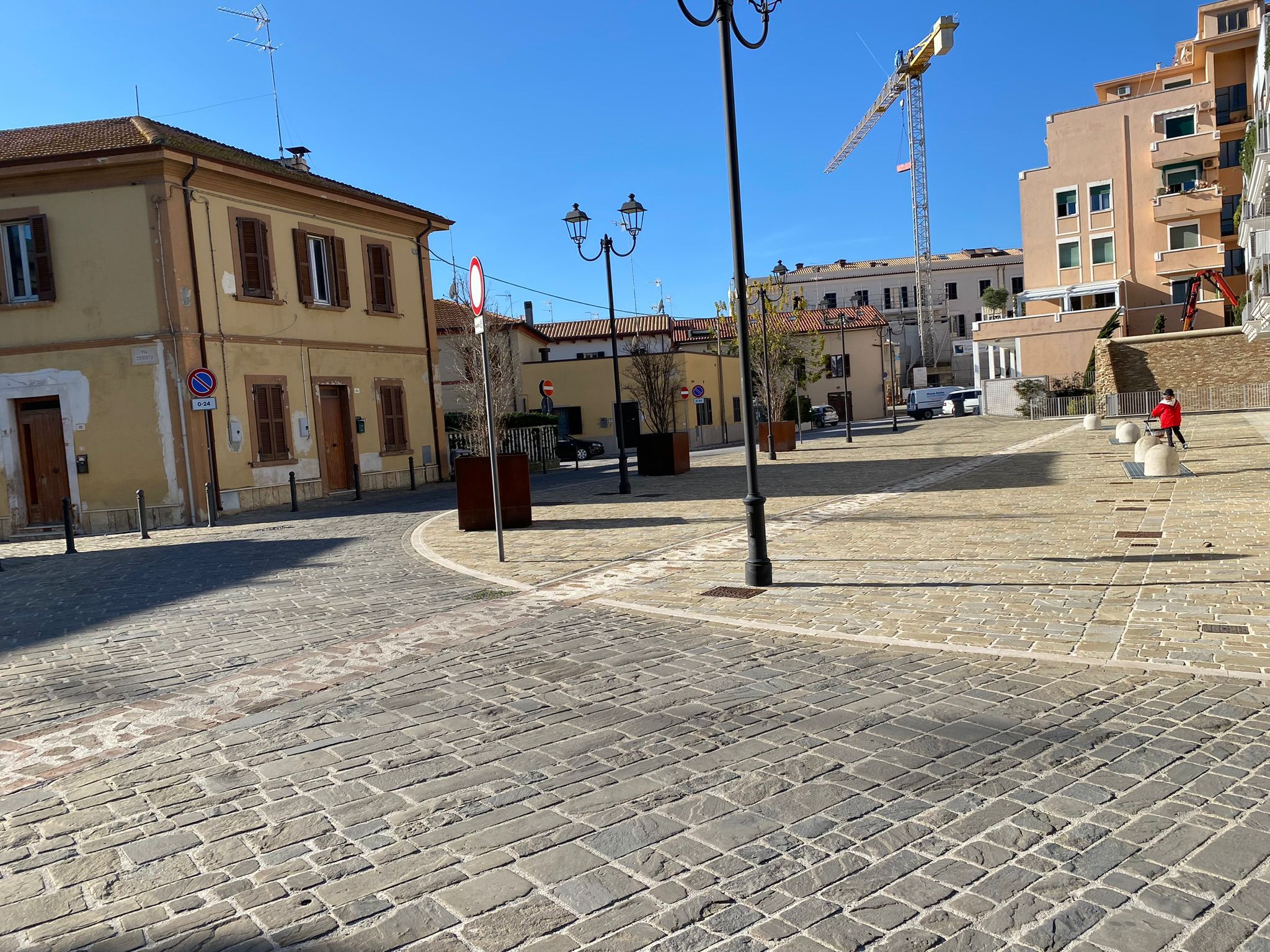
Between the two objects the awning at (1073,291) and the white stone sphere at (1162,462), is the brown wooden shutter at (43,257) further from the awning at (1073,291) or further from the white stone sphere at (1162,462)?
the awning at (1073,291)

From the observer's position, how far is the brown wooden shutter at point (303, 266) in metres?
22.1

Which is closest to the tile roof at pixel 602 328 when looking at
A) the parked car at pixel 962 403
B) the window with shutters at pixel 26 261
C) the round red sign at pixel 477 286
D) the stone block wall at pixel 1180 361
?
the parked car at pixel 962 403

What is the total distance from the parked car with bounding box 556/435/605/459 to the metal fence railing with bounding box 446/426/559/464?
596 cm

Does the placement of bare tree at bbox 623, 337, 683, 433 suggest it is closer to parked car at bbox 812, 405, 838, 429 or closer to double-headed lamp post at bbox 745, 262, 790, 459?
double-headed lamp post at bbox 745, 262, 790, 459

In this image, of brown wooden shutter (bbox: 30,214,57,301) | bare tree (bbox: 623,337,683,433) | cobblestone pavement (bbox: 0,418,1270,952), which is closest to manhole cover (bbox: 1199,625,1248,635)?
cobblestone pavement (bbox: 0,418,1270,952)

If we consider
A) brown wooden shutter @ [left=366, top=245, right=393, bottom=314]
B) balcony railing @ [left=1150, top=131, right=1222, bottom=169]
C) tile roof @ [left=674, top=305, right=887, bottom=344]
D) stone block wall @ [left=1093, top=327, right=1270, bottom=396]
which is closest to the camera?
brown wooden shutter @ [left=366, top=245, right=393, bottom=314]

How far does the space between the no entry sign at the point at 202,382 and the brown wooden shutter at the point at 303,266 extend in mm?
4754

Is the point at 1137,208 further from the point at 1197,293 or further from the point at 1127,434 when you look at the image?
the point at 1127,434

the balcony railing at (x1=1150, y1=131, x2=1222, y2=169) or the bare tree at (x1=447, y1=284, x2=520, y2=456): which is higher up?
the balcony railing at (x1=1150, y1=131, x2=1222, y2=169)

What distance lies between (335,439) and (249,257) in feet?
15.2

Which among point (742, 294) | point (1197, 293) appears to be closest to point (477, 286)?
point (742, 294)

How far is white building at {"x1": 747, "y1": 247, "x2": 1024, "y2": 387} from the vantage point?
3319 inches

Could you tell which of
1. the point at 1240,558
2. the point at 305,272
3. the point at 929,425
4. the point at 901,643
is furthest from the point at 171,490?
the point at 929,425

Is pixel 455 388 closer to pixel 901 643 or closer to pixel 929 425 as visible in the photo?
pixel 929 425
